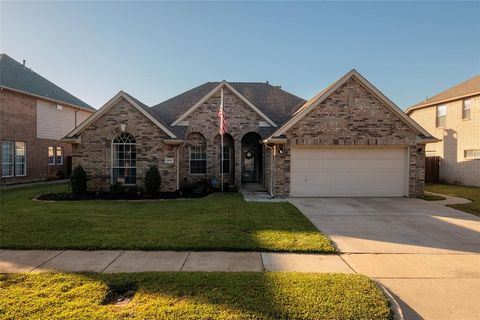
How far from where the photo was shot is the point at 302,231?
7.49 metres

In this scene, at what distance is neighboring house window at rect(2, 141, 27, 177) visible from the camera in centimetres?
1791

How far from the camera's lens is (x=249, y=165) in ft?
64.6

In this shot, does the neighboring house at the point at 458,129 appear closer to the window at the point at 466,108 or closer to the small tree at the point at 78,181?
the window at the point at 466,108

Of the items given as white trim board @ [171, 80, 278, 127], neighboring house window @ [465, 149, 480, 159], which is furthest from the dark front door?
neighboring house window @ [465, 149, 480, 159]

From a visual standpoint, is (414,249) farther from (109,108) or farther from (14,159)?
(14,159)

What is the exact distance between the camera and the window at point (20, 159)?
1881 centimetres

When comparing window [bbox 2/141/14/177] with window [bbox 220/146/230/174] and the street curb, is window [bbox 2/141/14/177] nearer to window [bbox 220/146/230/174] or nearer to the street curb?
window [bbox 220/146/230/174]

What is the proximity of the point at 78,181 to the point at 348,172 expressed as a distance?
12663 millimetres

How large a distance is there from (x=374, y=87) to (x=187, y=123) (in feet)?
32.2

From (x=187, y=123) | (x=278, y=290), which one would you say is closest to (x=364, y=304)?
(x=278, y=290)

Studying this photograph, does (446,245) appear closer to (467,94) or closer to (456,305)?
(456,305)

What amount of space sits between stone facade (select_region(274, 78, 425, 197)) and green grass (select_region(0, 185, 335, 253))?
326 cm

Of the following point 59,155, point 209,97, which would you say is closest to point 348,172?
point 209,97

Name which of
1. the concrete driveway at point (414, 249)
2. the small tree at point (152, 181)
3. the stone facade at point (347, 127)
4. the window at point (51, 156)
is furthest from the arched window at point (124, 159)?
the window at point (51, 156)
